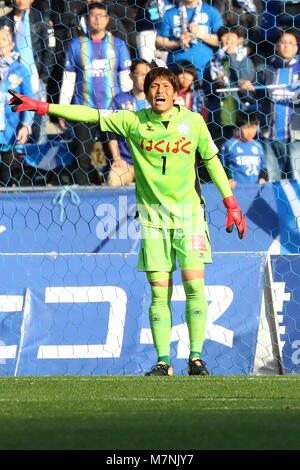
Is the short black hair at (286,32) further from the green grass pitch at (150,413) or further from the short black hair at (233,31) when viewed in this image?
the green grass pitch at (150,413)

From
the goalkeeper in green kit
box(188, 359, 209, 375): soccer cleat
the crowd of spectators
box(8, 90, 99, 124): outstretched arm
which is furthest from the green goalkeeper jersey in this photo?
the crowd of spectators

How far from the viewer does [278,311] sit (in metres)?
8.08

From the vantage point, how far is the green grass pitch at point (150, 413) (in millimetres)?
3910

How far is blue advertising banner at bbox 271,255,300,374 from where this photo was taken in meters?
7.94

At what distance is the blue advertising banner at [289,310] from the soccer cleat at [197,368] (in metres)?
1.21

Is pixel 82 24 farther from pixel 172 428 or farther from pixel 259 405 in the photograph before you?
pixel 172 428

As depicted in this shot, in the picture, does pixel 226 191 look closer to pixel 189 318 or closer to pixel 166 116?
pixel 166 116

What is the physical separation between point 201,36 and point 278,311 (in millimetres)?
3835

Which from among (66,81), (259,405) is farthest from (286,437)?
(66,81)

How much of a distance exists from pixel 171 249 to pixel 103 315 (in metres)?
1.20

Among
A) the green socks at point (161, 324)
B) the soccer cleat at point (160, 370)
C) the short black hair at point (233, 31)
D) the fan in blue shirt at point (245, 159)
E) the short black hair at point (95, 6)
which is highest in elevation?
the short black hair at point (95, 6)

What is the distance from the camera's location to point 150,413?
4.73 m

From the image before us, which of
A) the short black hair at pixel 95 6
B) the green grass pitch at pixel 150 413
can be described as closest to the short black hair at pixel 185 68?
the short black hair at pixel 95 6

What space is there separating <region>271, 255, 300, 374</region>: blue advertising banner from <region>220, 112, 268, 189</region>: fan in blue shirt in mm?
2131
